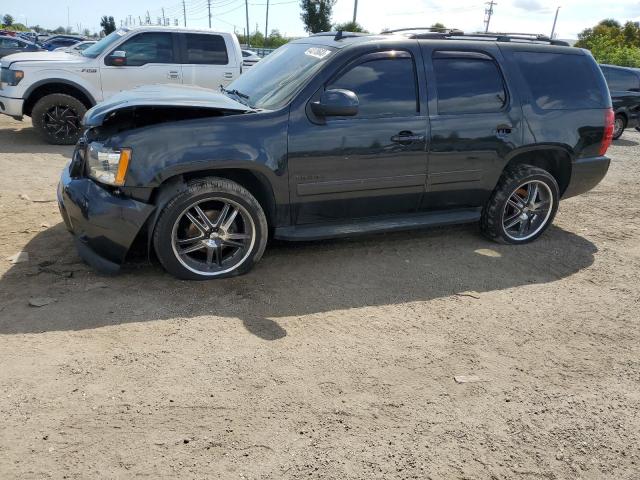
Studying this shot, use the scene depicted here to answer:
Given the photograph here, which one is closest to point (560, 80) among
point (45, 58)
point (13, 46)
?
point (45, 58)

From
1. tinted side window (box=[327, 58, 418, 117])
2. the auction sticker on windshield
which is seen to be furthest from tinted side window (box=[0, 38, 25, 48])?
tinted side window (box=[327, 58, 418, 117])

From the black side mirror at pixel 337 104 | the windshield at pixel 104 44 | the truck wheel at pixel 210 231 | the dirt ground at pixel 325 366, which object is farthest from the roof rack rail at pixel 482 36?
the windshield at pixel 104 44

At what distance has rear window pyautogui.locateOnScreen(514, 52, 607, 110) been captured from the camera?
200 inches

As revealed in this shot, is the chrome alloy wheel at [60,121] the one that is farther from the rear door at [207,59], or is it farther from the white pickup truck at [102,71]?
the rear door at [207,59]

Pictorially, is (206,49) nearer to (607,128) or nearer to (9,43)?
(607,128)

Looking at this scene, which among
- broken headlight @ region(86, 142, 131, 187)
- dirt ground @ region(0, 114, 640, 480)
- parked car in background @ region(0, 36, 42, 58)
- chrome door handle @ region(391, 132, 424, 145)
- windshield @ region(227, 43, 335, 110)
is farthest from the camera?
parked car in background @ region(0, 36, 42, 58)

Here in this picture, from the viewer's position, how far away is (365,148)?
4387mm

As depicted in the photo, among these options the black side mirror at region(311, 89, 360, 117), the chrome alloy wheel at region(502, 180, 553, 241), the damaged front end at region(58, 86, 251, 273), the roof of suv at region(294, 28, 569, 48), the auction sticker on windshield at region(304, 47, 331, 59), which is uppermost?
the roof of suv at region(294, 28, 569, 48)

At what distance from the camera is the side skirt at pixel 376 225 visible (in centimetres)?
441

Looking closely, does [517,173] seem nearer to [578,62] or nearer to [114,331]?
[578,62]

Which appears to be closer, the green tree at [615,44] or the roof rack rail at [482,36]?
the roof rack rail at [482,36]

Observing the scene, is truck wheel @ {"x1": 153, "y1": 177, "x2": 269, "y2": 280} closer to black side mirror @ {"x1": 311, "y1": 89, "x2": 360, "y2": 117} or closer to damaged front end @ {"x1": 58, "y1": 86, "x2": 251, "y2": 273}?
damaged front end @ {"x1": 58, "y1": 86, "x2": 251, "y2": 273}

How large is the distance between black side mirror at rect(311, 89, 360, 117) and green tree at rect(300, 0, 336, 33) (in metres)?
39.5

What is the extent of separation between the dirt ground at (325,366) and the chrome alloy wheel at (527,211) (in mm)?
365
